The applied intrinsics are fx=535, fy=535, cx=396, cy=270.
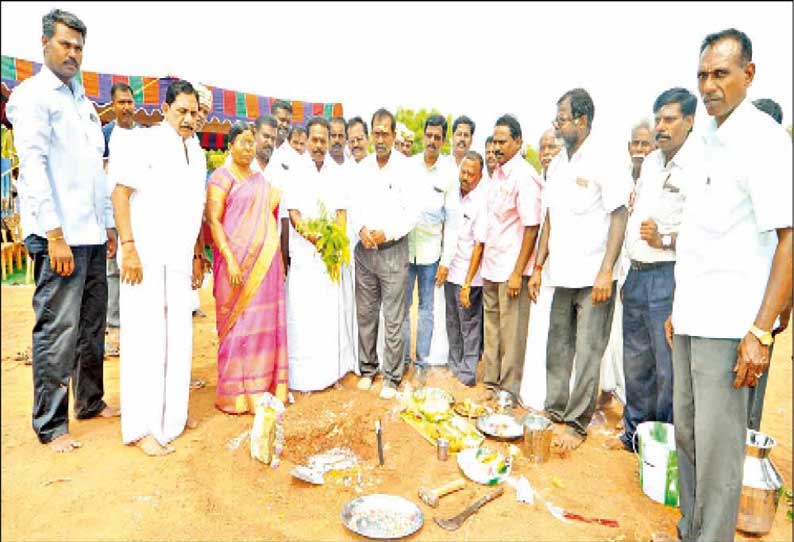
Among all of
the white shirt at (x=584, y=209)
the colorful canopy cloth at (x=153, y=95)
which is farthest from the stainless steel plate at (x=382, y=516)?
the colorful canopy cloth at (x=153, y=95)

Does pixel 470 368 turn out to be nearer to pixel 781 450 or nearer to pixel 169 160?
pixel 781 450

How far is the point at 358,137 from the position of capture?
532 cm

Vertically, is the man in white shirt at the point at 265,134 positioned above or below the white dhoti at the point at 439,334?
above

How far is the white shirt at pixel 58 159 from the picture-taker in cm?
347

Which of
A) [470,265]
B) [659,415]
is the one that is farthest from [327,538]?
[470,265]

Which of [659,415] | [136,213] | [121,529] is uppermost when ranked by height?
[136,213]

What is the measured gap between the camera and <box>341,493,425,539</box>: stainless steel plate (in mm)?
2949

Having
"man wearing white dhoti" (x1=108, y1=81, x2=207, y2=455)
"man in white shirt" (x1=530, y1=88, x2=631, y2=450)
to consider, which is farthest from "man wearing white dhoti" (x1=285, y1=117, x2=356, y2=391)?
"man in white shirt" (x1=530, y1=88, x2=631, y2=450)

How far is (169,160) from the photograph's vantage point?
3746 mm

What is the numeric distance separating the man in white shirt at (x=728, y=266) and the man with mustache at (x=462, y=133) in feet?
10.6

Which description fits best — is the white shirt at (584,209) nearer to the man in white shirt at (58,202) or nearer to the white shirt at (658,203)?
the white shirt at (658,203)

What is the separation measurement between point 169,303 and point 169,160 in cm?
101

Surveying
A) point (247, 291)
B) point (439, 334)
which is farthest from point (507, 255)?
point (247, 291)

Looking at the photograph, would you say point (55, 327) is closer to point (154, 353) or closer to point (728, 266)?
point (154, 353)
